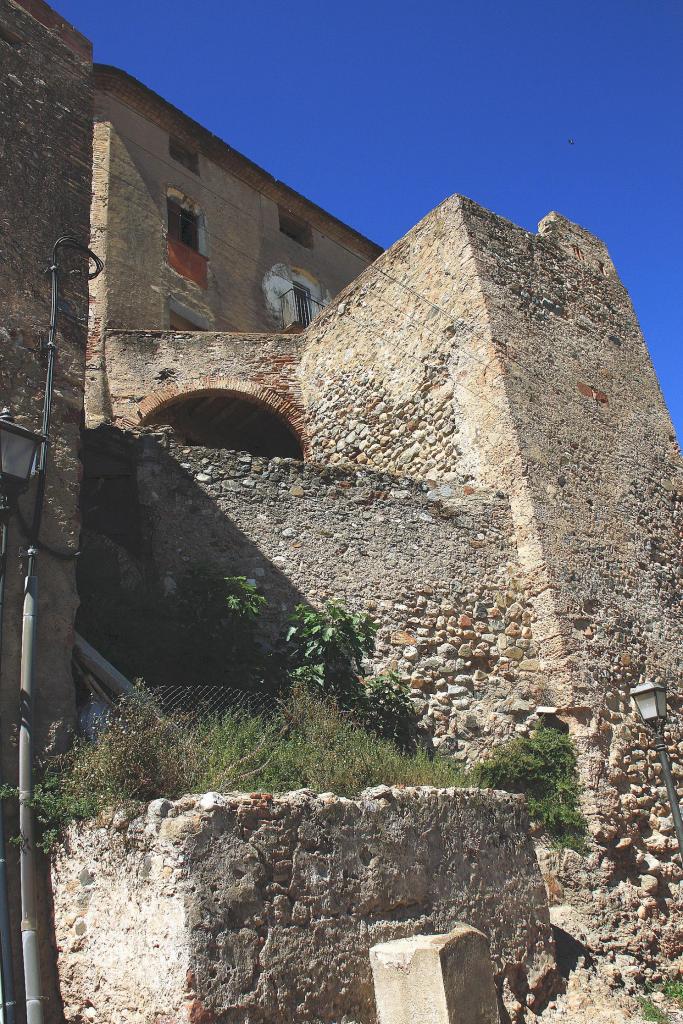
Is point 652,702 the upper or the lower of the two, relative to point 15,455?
lower

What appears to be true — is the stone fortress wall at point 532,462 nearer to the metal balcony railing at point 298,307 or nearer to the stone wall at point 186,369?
the stone wall at point 186,369

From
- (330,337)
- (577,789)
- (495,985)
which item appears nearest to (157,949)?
(495,985)

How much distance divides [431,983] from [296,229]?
16812 millimetres

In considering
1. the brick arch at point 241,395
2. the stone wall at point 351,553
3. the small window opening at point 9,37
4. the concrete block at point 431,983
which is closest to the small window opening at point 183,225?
the brick arch at point 241,395

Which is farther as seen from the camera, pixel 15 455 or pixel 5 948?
pixel 15 455

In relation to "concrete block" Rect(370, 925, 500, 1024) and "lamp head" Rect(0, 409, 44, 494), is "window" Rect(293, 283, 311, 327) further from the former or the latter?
"concrete block" Rect(370, 925, 500, 1024)

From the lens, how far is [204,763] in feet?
15.8

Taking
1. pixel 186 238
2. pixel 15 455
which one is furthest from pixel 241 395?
pixel 15 455

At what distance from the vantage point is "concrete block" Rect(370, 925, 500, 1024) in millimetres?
4359

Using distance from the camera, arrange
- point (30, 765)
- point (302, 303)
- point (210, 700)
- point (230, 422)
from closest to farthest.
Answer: point (30, 765) → point (210, 700) → point (230, 422) → point (302, 303)

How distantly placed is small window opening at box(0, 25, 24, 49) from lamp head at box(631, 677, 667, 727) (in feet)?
23.3

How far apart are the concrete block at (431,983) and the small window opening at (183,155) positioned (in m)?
15.2

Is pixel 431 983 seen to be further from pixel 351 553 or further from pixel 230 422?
pixel 230 422

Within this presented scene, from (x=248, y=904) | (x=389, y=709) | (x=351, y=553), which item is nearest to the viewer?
(x=248, y=904)
